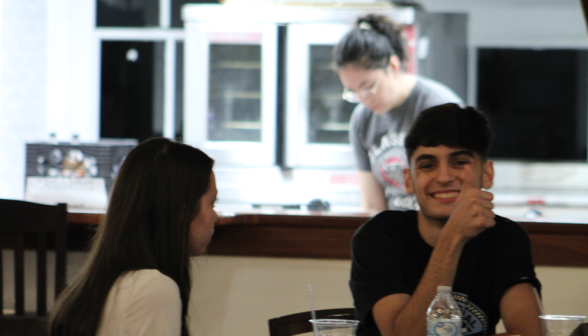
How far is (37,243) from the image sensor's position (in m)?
1.72

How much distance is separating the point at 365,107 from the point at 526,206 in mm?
1698

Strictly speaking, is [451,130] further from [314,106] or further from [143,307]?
[314,106]

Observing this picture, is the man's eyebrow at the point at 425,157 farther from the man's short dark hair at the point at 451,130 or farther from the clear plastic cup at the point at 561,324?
the clear plastic cup at the point at 561,324

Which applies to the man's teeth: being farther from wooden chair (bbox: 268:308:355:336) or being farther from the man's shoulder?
wooden chair (bbox: 268:308:355:336)

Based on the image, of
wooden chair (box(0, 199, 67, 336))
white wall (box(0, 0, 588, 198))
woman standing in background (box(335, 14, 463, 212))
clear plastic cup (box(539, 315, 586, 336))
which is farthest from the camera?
white wall (box(0, 0, 588, 198))

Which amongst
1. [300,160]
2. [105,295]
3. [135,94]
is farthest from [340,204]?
[105,295]

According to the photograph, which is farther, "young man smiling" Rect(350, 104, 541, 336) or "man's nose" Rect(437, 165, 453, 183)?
"man's nose" Rect(437, 165, 453, 183)

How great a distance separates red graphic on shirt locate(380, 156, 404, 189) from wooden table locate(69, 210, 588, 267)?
57 cm

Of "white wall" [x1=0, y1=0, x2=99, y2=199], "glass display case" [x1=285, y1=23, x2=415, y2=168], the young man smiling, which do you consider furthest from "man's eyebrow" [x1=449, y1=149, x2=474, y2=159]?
"white wall" [x1=0, y1=0, x2=99, y2=199]

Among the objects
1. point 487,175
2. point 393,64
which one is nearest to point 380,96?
point 393,64

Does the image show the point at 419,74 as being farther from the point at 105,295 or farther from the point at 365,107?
the point at 105,295

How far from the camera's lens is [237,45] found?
12.6 feet

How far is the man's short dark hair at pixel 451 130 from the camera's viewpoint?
1346 millimetres

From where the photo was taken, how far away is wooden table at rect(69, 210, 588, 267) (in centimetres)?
178
